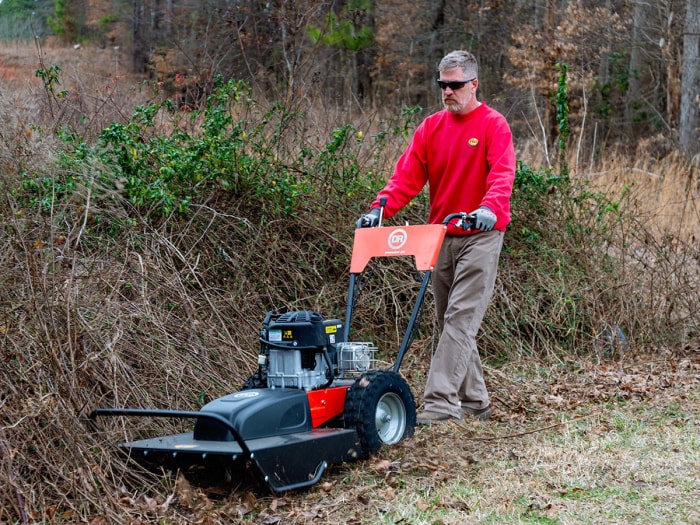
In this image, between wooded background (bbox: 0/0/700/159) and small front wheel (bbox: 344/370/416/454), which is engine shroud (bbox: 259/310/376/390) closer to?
small front wheel (bbox: 344/370/416/454)

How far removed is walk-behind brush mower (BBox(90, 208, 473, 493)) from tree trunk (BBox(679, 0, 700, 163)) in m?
10.5

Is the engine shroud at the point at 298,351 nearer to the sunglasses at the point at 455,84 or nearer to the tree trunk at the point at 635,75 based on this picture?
the sunglasses at the point at 455,84

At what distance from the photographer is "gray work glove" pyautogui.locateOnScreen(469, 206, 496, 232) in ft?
16.1

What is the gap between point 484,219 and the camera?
16.1 feet

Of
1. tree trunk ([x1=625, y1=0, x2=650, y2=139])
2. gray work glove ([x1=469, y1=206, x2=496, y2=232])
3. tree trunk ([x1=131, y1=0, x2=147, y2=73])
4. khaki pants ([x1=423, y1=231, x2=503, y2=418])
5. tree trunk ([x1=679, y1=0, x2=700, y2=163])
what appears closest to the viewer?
gray work glove ([x1=469, y1=206, x2=496, y2=232])

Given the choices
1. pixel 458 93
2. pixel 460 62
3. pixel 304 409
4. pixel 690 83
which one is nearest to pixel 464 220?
pixel 458 93

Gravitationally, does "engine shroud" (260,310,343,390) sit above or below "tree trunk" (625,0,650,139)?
below

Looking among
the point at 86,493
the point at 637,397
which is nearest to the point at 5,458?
the point at 86,493

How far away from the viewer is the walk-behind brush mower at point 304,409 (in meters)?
3.85

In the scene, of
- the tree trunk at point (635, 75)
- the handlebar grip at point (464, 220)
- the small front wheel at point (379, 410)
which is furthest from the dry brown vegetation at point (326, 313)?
the tree trunk at point (635, 75)

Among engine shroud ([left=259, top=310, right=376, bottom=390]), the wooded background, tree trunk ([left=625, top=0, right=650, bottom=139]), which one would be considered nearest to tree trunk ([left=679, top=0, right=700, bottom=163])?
the wooded background

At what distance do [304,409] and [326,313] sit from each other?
9.14 ft

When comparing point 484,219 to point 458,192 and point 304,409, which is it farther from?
point 304,409

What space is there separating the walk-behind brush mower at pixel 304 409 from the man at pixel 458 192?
0.81ft
